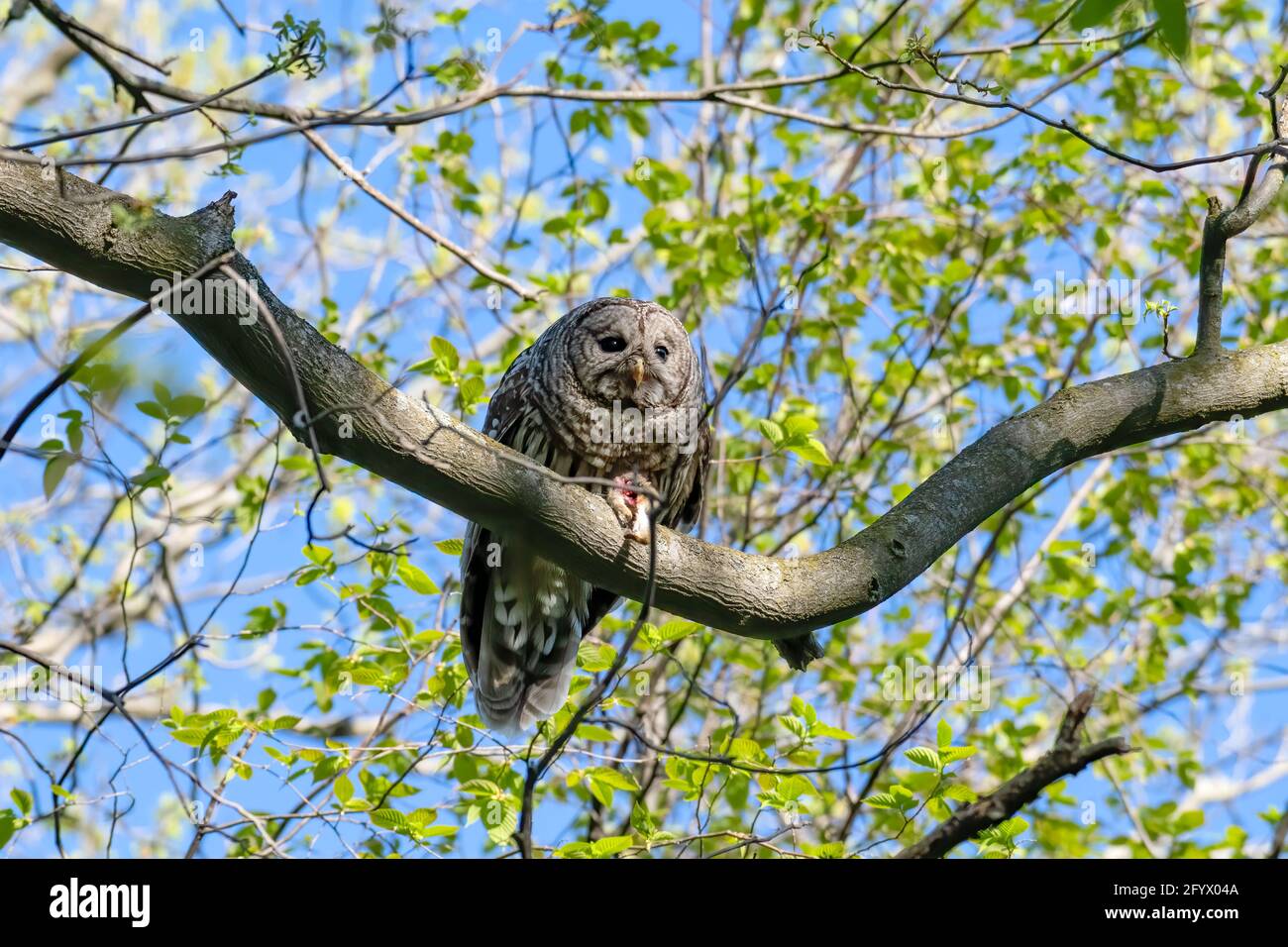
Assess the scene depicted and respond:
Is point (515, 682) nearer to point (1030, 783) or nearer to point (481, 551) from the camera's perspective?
Answer: point (481, 551)

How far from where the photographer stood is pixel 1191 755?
24.0 feet

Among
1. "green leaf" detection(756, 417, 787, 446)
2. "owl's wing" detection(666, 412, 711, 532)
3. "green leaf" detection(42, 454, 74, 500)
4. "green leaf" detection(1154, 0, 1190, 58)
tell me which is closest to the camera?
"green leaf" detection(1154, 0, 1190, 58)

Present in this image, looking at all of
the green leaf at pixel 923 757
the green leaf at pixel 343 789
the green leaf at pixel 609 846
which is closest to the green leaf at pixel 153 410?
the green leaf at pixel 343 789

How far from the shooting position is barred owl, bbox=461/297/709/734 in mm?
5602

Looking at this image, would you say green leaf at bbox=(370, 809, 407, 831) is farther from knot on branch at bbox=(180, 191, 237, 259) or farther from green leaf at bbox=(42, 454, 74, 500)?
knot on branch at bbox=(180, 191, 237, 259)

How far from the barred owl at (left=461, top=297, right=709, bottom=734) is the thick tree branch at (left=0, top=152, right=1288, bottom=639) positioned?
1587 mm

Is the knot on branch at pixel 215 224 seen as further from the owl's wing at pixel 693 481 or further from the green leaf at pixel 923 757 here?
the green leaf at pixel 923 757

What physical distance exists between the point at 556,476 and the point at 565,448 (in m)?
2.28

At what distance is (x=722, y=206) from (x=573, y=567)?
20.4ft

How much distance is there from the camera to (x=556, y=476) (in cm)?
332

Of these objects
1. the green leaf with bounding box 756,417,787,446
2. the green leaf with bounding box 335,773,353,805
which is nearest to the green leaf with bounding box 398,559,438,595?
the green leaf with bounding box 335,773,353,805
